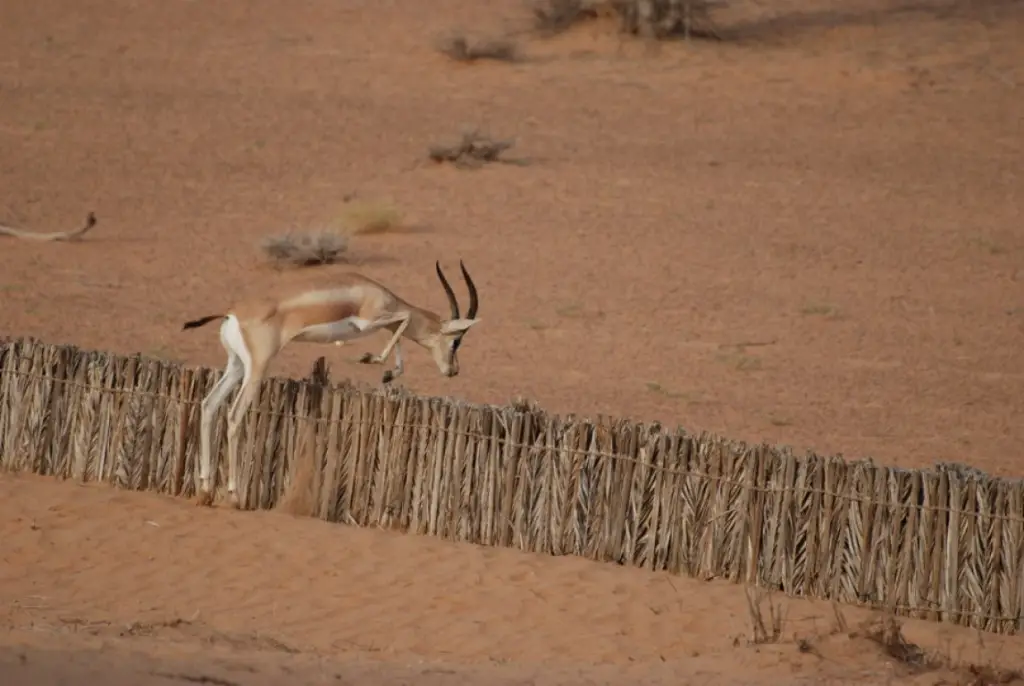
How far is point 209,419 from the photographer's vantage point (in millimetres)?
10492

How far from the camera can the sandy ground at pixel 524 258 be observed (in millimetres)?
8891

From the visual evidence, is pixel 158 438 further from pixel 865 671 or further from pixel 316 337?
pixel 865 671

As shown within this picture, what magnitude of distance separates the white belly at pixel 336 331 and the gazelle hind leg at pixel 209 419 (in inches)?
18.4

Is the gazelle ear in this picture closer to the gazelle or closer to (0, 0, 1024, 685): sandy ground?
the gazelle

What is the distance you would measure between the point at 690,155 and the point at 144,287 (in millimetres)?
7849

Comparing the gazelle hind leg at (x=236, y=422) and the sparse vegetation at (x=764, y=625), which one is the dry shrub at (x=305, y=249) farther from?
the sparse vegetation at (x=764, y=625)

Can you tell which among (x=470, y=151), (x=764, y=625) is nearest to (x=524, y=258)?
(x=470, y=151)

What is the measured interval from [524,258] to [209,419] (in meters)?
8.05

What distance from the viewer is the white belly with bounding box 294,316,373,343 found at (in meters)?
10.9

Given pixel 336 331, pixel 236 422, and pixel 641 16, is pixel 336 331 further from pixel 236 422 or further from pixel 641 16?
pixel 641 16

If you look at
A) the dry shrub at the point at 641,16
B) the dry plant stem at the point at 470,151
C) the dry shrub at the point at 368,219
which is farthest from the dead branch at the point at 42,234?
the dry shrub at the point at 641,16

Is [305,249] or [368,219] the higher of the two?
[368,219]

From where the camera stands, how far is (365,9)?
2845 centimetres

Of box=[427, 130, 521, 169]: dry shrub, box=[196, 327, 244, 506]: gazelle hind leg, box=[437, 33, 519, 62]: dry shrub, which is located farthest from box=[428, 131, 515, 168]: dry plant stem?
box=[196, 327, 244, 506]: gazelle hind leg
